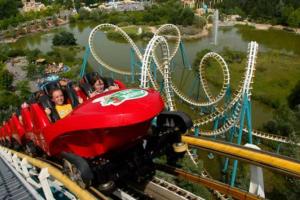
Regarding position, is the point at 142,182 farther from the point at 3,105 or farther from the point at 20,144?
the point at 3,105

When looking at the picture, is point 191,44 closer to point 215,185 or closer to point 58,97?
point 58,97

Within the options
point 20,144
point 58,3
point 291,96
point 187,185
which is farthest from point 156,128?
point 58,3

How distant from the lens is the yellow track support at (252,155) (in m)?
2.99

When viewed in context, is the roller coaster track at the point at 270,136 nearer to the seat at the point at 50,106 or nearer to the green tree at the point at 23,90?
the seat at the point at 50,106

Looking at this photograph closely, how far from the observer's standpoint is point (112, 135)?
3230mm

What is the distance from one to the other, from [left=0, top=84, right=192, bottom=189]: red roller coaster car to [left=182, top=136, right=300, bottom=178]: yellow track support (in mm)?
247

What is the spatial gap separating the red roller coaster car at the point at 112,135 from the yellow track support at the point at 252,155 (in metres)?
0.25

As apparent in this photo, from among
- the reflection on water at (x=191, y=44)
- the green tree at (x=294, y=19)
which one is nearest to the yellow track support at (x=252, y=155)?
the reflection on water at (x=191, y=44)

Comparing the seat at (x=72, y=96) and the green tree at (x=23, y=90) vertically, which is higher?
the seat at (x=72, y=96)

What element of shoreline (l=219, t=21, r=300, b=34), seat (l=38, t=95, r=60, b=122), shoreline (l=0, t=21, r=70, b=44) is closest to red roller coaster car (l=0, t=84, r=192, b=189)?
seat (l=38, t=95, r=60, b=122)

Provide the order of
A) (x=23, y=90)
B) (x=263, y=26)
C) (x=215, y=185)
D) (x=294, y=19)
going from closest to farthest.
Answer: (x=215, y=185) < (x=23, y=90) < (x=294, y=19) < (x=263, y=26)

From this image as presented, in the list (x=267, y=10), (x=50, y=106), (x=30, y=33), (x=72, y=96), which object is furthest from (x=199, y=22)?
(x=50, y=106)

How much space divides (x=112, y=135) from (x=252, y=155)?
1232mm

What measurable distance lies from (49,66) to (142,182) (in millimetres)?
24582
